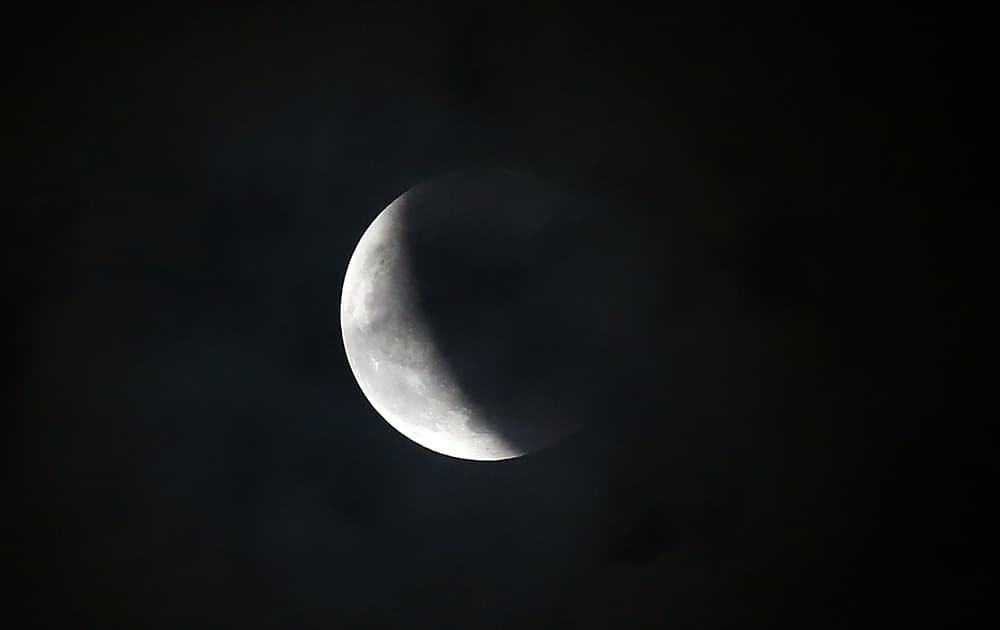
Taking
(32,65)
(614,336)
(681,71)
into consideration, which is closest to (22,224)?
(32,65)

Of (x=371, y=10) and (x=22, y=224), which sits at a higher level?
(x=371, y=10)

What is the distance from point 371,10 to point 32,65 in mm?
1603

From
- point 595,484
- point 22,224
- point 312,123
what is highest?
point 312,123

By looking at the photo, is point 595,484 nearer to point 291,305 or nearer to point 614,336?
point 614,336

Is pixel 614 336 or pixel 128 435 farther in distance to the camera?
pixel 128 435

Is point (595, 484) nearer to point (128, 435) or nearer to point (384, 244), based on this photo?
point (384, 244)

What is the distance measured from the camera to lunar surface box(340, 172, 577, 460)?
161 inches

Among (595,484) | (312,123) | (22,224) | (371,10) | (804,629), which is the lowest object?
(804,629)

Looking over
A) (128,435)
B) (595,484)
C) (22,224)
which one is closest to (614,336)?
(595,484)

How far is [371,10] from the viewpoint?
450cm

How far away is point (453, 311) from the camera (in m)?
4.08

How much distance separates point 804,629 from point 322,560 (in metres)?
2.44

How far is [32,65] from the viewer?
14.6ft

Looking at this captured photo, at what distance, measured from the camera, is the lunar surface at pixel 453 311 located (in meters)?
4.09
